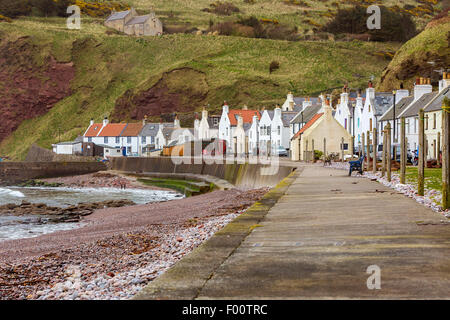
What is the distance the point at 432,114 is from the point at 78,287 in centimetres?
4586

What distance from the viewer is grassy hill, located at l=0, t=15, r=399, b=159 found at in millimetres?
143875

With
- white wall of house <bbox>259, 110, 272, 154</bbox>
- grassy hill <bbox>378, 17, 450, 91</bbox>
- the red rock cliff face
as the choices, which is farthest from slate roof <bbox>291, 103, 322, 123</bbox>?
the red rock cliff face

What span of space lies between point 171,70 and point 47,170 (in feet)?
207

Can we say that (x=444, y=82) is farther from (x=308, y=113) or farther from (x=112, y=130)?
(x=112, y=130)

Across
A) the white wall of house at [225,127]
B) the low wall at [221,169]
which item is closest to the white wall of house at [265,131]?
the white wall of house at [225,127]

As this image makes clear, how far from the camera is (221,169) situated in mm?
55250

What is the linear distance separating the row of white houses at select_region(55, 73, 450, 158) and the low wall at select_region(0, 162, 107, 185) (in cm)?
1443

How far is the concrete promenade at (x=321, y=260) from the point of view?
18.9 ft

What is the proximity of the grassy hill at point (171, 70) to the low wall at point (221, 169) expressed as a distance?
1273 inches

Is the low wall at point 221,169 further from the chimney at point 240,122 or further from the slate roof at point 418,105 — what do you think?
the slate roof at point 418,105

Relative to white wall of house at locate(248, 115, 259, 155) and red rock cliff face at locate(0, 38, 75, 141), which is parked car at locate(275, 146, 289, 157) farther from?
red rock cliff face at locate(0, 38, 75, 141)

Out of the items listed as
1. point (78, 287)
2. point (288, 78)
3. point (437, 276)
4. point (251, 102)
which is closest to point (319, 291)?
point (437, 276)
